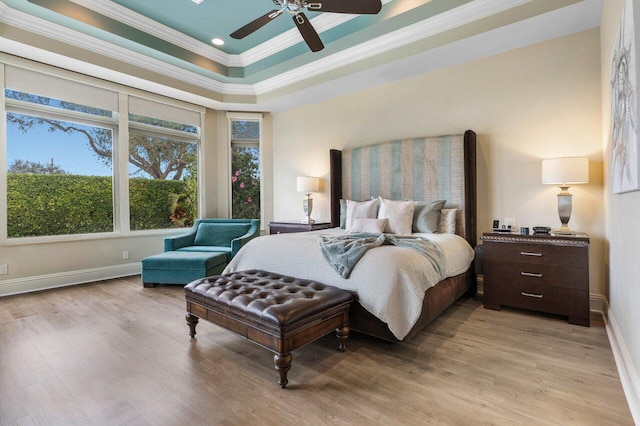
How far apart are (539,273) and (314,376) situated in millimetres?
2256

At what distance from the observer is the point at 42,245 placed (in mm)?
3957

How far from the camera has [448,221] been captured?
3557mm

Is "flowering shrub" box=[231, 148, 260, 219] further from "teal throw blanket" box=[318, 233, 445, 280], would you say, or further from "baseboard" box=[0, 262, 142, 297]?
"teal throw blanket" box=[318, 233, 445, 280]

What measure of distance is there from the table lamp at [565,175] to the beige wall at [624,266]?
0.81 ft

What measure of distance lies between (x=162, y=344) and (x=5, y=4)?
374 centimetres

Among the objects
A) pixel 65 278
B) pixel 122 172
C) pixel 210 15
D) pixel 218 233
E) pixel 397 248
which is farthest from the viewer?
pixel 218 233

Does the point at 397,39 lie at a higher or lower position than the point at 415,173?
higher

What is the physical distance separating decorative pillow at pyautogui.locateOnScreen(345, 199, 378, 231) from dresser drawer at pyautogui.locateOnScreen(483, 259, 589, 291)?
1332 millimetres

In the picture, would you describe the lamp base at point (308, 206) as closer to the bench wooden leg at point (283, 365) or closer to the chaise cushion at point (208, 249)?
the chaise cushion at point (208, 249)

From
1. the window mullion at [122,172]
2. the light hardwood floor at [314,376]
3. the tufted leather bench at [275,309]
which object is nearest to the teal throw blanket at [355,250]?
the tufted leather bench at [275,309]

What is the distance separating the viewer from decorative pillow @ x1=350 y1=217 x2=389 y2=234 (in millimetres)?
3400

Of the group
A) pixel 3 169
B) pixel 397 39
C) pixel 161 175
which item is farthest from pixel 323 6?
pixel 3 169

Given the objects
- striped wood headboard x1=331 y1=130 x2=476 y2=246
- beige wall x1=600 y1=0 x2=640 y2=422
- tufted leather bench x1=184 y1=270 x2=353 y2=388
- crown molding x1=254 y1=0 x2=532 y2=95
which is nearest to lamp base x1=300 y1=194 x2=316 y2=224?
striped wood headboard x1=331 y1=130 x2=476 y2=246

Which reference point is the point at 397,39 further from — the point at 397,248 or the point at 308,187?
the point at 397,248
